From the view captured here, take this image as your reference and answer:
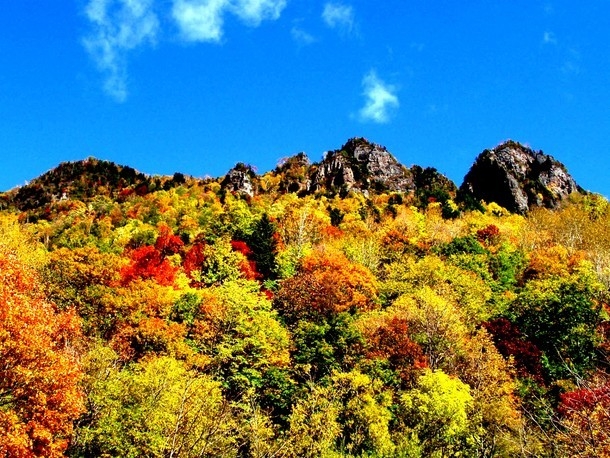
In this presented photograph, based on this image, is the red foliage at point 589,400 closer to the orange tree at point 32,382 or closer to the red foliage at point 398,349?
the red foliage at point 398,349

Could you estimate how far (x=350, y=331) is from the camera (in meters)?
43.6

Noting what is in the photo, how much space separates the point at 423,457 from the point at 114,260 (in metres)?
35.6

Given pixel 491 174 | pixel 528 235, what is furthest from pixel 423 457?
pixel 491 174

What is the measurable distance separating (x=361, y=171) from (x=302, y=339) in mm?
107710

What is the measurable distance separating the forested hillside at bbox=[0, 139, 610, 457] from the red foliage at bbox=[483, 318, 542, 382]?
0.18m

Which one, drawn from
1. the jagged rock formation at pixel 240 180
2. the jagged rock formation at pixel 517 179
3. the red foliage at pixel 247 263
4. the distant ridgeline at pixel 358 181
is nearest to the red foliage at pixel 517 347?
the red foliage at pixel 247 263

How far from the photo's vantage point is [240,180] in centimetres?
14000

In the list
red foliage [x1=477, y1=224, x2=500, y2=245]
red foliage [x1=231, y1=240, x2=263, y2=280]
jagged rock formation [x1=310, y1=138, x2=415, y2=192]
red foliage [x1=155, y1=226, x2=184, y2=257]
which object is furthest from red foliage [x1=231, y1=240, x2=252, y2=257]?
jagged rock formation [x1=310, y1=138, x2=415, y2=192]

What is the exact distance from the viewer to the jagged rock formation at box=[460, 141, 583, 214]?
419 ft

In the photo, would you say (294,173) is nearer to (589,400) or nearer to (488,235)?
(488,235)

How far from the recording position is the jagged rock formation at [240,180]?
13575 centimetres

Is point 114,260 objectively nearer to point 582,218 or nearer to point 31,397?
point 31,397

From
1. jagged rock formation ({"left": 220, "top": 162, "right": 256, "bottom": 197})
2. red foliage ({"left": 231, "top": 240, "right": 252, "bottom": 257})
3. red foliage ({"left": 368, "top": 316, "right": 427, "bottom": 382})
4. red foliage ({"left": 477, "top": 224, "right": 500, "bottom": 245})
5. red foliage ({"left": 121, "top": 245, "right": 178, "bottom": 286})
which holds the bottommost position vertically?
red foliage ({"left": 368, "top": 316, "right": 427, "bottom": 382})

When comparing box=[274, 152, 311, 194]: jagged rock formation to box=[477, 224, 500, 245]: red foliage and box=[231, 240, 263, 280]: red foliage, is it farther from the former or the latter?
box=[231, 240, 263, 280]: red foliage
